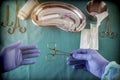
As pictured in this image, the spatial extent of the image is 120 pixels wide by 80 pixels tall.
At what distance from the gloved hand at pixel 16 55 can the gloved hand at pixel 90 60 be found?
0.24m

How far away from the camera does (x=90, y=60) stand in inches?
71.0

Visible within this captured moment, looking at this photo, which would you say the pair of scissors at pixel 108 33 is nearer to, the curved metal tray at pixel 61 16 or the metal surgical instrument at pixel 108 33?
the metal surgical instrument at pixel 108 33

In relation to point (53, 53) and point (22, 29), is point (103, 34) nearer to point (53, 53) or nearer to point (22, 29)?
point (53, 53)

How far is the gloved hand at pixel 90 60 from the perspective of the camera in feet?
5.88

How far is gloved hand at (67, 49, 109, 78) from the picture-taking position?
1.79m

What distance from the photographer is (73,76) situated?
5.88ft

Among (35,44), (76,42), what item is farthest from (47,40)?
(76,42)

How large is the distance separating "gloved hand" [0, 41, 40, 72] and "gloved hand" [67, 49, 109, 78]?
0.80 ft

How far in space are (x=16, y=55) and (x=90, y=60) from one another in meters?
0.49

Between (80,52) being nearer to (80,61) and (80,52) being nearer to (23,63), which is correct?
(80,61)

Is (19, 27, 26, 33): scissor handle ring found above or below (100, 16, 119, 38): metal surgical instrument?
above

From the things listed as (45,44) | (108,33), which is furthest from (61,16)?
(108,33)

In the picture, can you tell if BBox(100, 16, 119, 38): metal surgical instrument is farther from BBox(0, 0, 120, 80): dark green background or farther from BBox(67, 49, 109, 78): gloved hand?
BBox(67, 49, 109, 78): gloved hand

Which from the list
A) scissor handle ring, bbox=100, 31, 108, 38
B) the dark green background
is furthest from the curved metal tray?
scissor handle ring, bbox=100, 31, 108, 38
